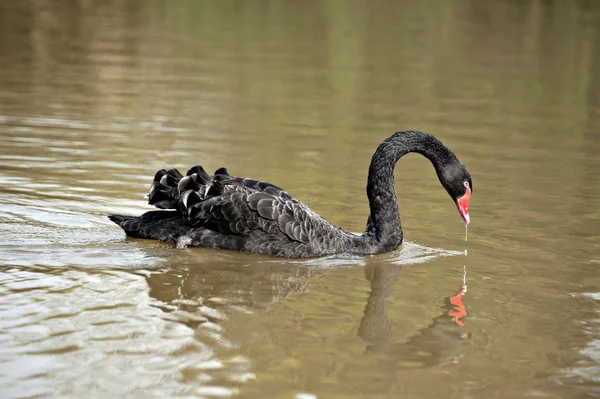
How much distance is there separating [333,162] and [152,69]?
7452 mm

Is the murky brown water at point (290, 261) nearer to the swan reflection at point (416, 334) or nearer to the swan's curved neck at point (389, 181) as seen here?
the swan reflection at point (416, 334)

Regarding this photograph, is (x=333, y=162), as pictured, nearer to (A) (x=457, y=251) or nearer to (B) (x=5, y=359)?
(A) (x=457, y=251)

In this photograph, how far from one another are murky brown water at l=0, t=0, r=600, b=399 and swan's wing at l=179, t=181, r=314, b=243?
237 mm

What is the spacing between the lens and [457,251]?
728 centimetres

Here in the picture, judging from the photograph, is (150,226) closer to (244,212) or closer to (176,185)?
(176,185)

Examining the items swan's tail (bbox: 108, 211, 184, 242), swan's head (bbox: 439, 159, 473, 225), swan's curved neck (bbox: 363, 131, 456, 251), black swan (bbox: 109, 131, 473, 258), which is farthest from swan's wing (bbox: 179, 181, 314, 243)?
swan's head (bbox: 439, 159, 473, 225)

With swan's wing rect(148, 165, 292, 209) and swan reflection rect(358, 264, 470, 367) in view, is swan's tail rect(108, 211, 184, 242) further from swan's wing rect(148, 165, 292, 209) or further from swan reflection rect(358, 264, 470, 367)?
swan reflection rect(358, 264, 470, 367)

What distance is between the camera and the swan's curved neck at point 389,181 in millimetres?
7105

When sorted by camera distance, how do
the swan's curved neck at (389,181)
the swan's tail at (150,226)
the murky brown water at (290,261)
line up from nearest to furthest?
1. the murky brown water at (290,261)
2. the swan's tail at (150,226)
3. the swan's curved neck at (389,181)

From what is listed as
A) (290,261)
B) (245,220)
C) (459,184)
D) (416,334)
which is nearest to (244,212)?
(245,220)

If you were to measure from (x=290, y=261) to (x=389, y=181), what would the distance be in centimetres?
110

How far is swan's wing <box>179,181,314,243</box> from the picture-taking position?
681cm

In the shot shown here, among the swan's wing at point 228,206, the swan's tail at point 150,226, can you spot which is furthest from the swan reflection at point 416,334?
the swan's tail at point 150,226

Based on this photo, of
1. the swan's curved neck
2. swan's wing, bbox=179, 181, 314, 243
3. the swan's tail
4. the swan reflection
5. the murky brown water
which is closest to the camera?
the murky brown water
